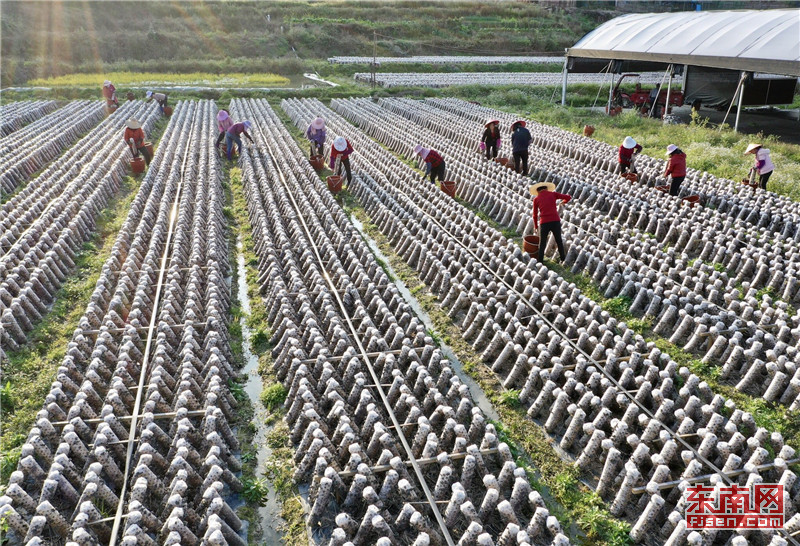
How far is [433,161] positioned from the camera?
1476 cm

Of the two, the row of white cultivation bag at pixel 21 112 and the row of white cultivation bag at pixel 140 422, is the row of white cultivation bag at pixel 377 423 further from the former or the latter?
the row of white cultivation bag at pixel 21 112

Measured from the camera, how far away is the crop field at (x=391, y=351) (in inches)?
215

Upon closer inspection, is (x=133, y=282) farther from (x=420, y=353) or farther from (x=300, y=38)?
(x=300, y=38)

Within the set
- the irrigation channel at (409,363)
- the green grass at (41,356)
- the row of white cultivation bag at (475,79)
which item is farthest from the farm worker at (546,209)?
the row of white cultivation bag at (475,79)

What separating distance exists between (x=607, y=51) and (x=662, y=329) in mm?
22333

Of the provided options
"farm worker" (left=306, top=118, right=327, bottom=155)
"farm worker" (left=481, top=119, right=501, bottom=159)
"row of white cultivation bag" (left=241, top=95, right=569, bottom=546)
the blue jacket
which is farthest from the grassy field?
"row of white cultivation bag" (left=241, top=95, right=569, bottom=546)

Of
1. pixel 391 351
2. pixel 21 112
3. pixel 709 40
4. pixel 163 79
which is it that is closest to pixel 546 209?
pixel 391 351

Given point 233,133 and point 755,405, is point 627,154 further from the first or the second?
point 233,133

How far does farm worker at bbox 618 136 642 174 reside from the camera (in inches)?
576

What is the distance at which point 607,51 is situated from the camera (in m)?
27.1

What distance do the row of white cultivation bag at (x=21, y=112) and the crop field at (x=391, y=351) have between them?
285 inches

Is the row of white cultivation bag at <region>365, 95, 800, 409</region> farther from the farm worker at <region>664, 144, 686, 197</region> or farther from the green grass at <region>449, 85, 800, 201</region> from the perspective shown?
the green grass at <region>449, 85, 800, 201</region>

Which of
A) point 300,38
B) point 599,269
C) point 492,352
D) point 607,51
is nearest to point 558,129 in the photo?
point 607,51

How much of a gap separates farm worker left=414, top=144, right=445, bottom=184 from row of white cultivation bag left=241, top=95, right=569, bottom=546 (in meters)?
4.86
